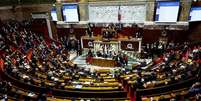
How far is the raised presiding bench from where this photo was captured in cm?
2238

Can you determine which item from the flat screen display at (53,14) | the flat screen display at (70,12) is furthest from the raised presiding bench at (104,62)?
the flat screen display at (53,14)

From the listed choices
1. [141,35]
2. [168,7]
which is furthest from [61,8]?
[168,7]

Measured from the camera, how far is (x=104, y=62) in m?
22.8

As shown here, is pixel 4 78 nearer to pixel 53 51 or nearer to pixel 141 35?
pixel 53 51

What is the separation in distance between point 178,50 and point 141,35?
6217 millimetres

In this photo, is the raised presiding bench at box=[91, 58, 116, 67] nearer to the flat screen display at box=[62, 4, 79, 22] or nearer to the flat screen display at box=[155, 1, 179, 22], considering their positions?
the flat screen display at box=[155, 1, 179, 22]

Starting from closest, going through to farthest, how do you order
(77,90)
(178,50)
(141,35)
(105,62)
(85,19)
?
(77,90)
(178,50)
(105,62)
(141,35)
(85,19)

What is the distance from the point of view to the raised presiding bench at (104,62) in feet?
73.4

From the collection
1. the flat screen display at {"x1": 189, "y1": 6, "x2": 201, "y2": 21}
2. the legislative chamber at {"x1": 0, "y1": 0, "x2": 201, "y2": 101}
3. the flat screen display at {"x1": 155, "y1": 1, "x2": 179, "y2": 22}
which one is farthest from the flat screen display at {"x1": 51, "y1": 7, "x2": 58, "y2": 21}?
the flat screen display at {"x1": 189, "y1": 6, "x2": 201, "y2": 21}

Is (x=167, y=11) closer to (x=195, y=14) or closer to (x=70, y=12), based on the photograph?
(x=195, y=14)

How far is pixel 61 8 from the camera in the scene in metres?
29.6

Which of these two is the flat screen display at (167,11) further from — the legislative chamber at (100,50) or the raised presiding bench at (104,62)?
the raised presiding bench at (104,62)

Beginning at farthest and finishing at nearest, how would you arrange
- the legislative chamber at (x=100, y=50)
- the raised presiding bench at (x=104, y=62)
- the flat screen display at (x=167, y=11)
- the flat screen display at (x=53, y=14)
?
1. the flat screen display at (x=53, y=14)
2. the flat screen display at (x=167, y=11)
3. the raised presiding bench at (x=104, y=62)
4. the legislative chamber at (x=100, y=50)

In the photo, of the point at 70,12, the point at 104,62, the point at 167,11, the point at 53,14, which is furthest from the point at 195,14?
the point at 53,14
